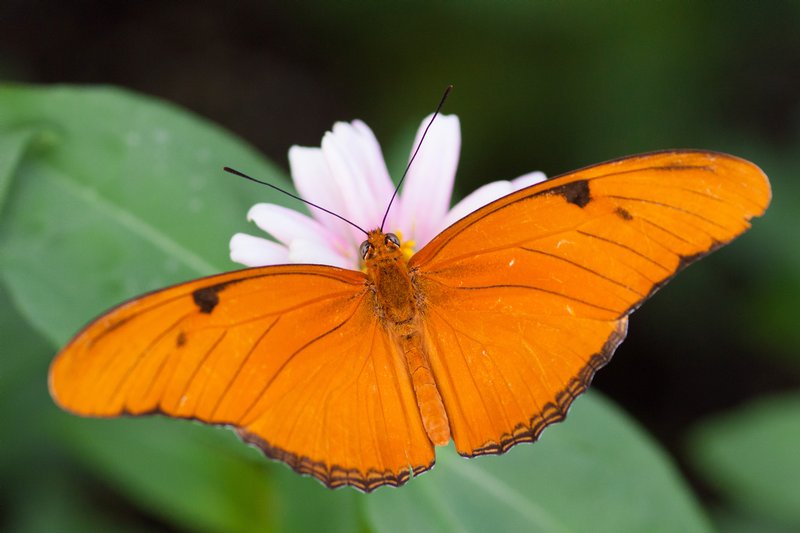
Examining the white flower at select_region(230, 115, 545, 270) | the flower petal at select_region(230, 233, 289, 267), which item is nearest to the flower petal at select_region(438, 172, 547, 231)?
the white flower at select_region(230, 115, 545, 270)

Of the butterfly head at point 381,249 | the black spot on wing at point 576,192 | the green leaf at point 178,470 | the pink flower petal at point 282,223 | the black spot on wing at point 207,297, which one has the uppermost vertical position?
the black spot on wing at point 576,192

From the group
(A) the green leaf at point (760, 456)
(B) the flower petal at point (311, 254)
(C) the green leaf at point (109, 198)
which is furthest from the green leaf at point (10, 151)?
(A) the green leaf at point (760, 456)

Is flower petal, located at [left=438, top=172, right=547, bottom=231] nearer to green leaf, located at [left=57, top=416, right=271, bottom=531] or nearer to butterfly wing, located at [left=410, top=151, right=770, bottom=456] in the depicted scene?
butterfly wing, located at [left=410, top=151, right=770, bottom=456]

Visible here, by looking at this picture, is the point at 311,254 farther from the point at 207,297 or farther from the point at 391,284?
the point at 207,297

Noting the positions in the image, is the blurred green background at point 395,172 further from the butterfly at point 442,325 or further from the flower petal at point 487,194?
the flower petal at point 487,194

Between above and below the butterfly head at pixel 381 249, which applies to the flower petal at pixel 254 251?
below

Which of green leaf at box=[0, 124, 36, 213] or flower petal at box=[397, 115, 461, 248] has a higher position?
flower petal at box=[397, 115, 461, 248]

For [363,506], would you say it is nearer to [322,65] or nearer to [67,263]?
[67,263]

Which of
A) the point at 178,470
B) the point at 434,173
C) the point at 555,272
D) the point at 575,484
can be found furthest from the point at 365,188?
the point at 178,470
